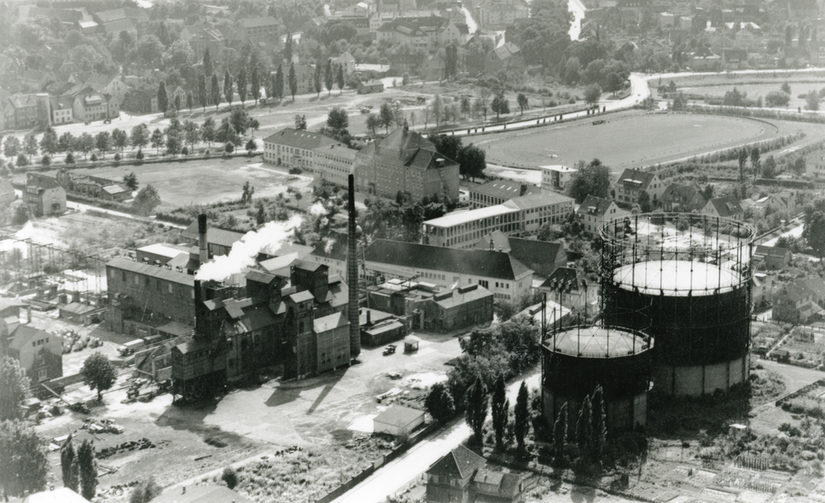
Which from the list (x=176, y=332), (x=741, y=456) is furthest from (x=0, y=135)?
(x=741, y=456)

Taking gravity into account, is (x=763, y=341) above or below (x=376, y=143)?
below

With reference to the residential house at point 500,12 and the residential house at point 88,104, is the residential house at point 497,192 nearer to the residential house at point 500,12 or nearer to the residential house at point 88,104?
the residential house at point 88,104

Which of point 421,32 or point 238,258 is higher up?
point 421,32

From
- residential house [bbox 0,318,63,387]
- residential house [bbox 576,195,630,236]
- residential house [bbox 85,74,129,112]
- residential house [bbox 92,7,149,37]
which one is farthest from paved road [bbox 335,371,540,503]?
residential house [bbox 92,7,149,37]

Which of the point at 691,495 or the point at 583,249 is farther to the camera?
the point at 583,249

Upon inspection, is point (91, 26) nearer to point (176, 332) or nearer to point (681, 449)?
point (176, 332)

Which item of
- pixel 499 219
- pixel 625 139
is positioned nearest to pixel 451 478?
pixel 499 219

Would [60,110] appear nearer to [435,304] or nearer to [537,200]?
[537,200]

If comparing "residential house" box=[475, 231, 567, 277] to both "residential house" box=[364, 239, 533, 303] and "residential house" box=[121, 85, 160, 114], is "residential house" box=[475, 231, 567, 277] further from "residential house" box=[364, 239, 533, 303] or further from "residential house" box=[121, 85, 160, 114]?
"residential house" box=[121, 85, 160, 114]
